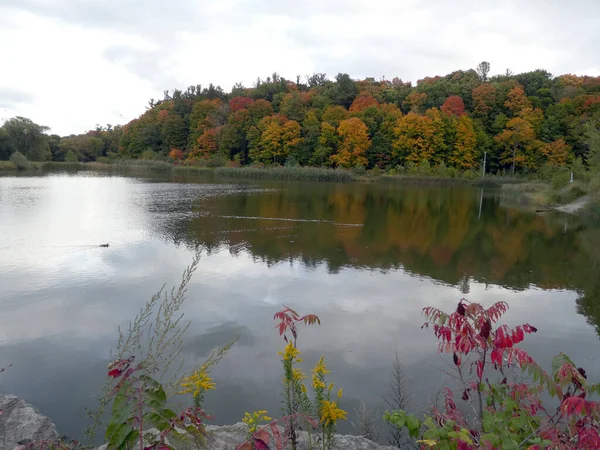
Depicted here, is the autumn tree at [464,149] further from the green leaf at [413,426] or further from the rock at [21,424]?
the rock at [21,424]

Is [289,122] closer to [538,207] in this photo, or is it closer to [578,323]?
[538,207]

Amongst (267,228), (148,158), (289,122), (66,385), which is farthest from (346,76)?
(66,385)

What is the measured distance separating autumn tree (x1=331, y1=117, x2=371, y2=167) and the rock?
50674 millimetres

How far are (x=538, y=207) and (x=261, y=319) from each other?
23.8 metres

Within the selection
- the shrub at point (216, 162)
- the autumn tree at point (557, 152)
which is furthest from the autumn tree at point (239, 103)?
the autumn tree at point (557, 152)

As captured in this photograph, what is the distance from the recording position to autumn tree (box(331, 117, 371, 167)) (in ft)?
174

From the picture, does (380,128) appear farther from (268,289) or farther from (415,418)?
(415,418)

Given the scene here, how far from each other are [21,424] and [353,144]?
171 ft

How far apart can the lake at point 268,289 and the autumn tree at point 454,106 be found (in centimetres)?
4243

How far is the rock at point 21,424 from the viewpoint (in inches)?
125

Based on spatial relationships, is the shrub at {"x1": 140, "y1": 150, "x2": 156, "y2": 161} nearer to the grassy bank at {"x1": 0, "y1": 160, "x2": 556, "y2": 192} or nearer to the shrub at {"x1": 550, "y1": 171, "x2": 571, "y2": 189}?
the grassy bank at {"x1": 0, "y1": 160, "x2": 556, "y2": 192}

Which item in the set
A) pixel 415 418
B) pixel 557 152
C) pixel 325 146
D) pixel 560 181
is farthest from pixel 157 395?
pixel 557 152

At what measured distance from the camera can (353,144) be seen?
53375mm

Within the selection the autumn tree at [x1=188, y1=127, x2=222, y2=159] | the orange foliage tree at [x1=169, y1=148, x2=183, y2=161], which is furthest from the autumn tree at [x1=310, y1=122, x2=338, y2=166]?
the orange foliage tree at [x1=169, y1=148, x2=183, y2=161]
